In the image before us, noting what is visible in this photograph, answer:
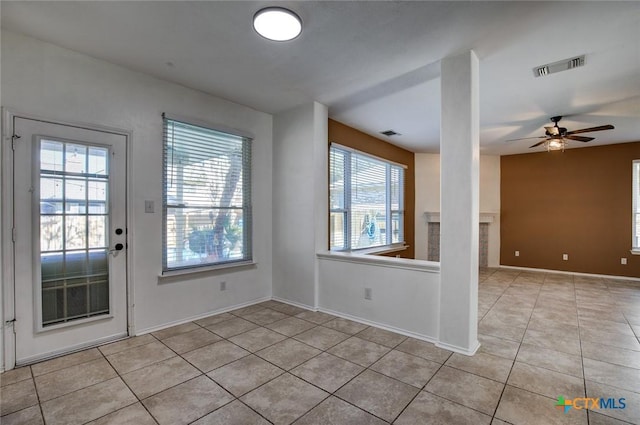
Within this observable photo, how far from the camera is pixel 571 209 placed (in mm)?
6336

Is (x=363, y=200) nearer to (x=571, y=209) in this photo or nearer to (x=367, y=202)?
(x=367, y=202)

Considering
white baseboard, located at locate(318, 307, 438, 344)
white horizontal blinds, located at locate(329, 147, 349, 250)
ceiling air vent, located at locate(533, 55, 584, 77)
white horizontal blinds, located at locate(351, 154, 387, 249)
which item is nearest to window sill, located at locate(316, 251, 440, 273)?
white baseboard, located at locate(318, 307, 438, 344)

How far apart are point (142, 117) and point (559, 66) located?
4.20 metres

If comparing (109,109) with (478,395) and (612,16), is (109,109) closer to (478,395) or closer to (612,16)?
(478,395)

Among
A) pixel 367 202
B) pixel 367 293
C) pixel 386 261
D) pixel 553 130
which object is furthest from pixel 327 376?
pixel 553 130

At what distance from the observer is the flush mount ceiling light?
215 centimetres

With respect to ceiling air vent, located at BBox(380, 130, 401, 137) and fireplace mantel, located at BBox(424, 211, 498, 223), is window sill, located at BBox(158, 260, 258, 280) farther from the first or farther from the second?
fireplace mantel, located at BBox(424, 211, 498, 223)

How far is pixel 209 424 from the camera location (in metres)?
1.82

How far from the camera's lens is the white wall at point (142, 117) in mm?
2549

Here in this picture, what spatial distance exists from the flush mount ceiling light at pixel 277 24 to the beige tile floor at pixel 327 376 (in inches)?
105

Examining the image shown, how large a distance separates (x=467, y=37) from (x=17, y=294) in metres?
4.26

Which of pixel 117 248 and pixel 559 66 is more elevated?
pixel 559 66

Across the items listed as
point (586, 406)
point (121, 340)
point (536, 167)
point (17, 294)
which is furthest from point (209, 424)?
point (536, 167)

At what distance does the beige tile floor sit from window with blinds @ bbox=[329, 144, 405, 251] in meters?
1.91
